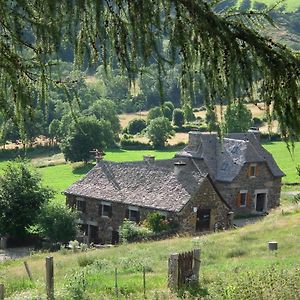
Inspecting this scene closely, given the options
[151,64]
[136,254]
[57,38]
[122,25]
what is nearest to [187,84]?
[151,64]

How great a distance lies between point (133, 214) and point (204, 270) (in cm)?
2189

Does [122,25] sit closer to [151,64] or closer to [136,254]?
[151,64]

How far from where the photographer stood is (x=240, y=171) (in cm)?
5041

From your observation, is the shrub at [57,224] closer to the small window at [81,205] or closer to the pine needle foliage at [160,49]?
the small window at [81,205]

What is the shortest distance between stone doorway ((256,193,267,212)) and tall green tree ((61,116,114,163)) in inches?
1319

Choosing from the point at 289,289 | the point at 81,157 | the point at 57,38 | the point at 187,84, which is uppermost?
the point at 57,38

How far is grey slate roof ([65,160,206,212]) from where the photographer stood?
3912cm

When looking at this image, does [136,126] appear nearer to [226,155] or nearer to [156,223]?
[226,155]

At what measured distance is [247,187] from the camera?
50.6 m

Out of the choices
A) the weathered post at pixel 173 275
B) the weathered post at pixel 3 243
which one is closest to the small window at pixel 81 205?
the weathered post at pixel 3 243

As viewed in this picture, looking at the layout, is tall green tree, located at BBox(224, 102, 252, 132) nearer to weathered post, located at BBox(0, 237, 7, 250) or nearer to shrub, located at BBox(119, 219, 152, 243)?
shrub, located at BBox(119, 219, 152, 243)

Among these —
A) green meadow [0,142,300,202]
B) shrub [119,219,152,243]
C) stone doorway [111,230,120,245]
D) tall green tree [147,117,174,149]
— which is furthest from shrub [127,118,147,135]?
shrub [119,219,152,243]

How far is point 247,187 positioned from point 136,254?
82.4 feet

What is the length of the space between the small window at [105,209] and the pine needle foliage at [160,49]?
34856 millimetres
